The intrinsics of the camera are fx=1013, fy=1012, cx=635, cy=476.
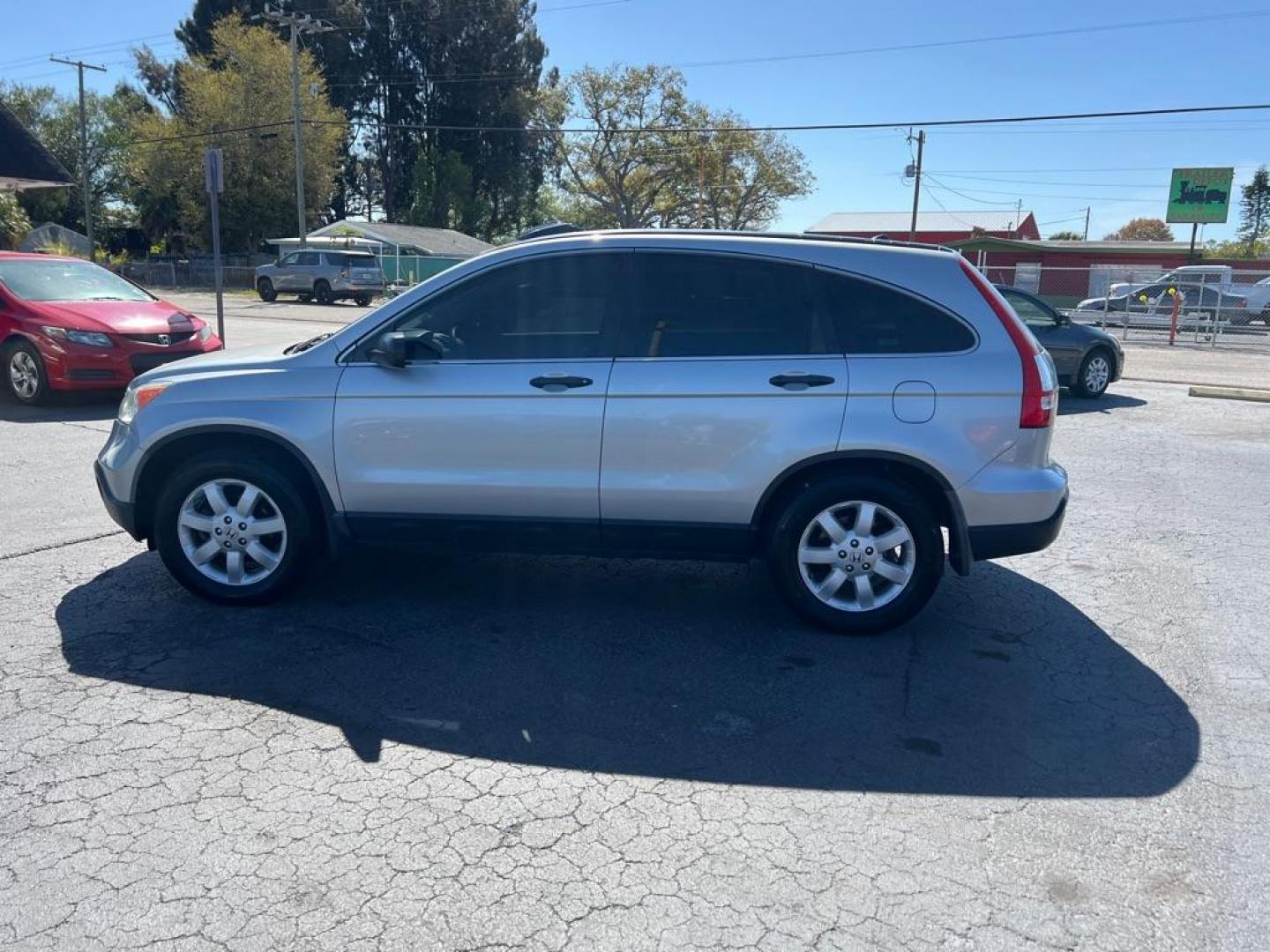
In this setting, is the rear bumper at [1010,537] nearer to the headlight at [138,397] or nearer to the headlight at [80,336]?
the headlight at [138,397]

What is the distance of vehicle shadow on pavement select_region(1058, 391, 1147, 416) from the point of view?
12.7 meters

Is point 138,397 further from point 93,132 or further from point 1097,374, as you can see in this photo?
point 93,132

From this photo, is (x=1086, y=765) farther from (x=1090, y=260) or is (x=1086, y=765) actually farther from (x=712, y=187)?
(x=712, y=187)

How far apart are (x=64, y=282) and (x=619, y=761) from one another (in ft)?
34.1

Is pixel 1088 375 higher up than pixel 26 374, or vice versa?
pixel 1088 375

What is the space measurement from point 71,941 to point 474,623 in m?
2.42

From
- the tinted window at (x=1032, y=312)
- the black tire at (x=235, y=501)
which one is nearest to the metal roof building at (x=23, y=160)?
the black tire at (x=235, y=501)

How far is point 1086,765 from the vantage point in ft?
12.1

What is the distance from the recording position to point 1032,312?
44.5 ft

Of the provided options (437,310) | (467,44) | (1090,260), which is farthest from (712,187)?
(437,310)

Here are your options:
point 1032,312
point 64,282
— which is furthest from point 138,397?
point 1032,312

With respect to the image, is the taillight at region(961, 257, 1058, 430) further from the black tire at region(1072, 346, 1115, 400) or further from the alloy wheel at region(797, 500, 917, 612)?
the black tire at region(1072, 346, 1115, 400)

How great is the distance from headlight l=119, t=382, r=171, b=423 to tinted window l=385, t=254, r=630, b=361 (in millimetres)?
1297

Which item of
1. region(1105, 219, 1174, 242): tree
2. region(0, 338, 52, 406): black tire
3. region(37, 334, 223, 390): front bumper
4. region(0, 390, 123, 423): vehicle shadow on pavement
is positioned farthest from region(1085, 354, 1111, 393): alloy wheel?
region(1105, 219, 1174, 242): tree
